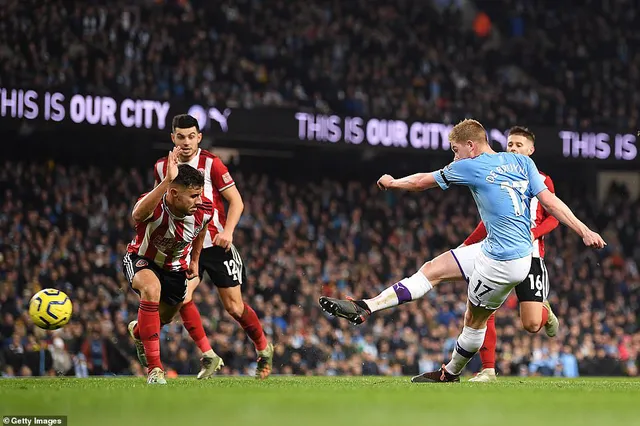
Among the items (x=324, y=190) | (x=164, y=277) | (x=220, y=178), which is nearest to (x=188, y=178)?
(x=164, y=277)

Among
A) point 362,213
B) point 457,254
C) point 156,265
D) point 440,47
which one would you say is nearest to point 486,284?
point 457,254

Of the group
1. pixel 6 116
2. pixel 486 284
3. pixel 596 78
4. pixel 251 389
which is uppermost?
pixel 596 78

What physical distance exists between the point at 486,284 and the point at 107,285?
11145 millimetres

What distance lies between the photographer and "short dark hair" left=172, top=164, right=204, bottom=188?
8.14m

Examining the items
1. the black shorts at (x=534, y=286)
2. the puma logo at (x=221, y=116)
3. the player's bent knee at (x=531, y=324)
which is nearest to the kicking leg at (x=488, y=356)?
the player's bent knee at (x=531, y=324)

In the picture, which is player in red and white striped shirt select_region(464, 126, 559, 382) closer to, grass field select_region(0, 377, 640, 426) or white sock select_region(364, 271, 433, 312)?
white sock select_region(364, 271, 433, 312)

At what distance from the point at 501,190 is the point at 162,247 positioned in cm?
266

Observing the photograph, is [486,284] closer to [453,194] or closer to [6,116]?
[6,116]

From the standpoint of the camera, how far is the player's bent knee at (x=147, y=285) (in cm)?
841

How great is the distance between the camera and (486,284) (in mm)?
8453

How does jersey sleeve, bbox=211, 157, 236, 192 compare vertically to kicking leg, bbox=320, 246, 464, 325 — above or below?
above

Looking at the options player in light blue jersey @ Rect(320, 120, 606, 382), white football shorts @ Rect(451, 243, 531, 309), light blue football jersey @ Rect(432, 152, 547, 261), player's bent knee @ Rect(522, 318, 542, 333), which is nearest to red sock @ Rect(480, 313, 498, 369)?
player's bent knee @ Rect(522, 318, 542, 333)

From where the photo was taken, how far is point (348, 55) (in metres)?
25.8

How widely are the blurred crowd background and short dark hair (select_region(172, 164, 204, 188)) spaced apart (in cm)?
810
